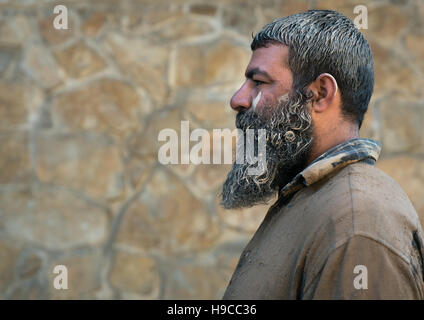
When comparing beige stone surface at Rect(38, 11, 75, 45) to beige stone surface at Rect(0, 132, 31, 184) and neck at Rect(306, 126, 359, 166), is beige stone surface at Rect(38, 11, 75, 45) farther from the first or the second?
neck at Rect(306, 126, 359, 166)

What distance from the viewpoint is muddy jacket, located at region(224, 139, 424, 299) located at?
1124mm

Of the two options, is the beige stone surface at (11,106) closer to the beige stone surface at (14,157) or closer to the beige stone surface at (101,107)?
the beige stone surface at (14,157)

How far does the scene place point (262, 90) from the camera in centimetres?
160

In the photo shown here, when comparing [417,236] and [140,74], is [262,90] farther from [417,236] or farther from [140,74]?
[140,74]

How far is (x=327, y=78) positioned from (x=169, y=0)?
2.26m

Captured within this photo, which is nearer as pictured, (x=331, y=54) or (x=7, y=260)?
(x=331, y=54)

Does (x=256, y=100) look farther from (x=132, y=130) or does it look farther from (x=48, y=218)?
(x=48, y=218)

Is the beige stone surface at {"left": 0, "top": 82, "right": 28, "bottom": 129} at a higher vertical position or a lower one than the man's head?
higher

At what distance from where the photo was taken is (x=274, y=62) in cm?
158

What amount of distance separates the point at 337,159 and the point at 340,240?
27 cm

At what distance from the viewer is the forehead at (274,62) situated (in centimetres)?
157

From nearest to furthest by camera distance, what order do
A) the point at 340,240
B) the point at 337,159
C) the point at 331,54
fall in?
the point at 340,240 → the point at 337,159 → the point at 331,54

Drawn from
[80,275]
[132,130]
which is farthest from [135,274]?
[132,130]

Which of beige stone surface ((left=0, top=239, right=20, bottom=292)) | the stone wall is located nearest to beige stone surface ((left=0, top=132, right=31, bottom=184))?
the stone wall
